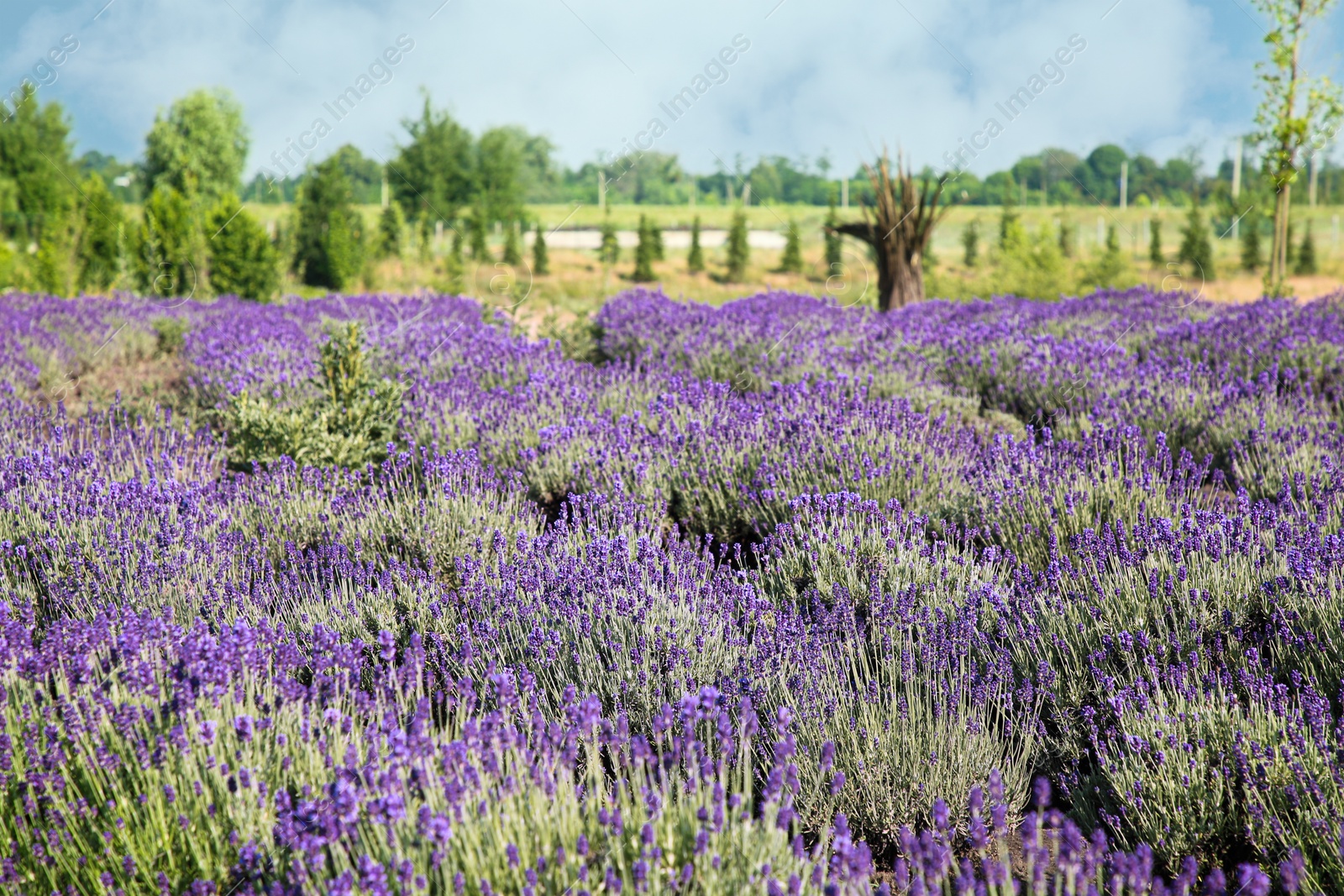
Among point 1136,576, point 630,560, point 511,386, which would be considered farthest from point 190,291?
point 1136,576

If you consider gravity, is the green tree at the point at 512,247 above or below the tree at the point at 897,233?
above

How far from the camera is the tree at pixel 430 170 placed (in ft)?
98.8

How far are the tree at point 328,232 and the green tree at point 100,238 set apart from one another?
17.2 feet

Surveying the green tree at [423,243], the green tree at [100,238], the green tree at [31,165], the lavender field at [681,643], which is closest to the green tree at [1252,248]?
the green tree at [423,243]

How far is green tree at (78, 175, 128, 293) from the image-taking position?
56.6ft

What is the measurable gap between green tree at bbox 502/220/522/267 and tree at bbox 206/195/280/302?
41.8 feet

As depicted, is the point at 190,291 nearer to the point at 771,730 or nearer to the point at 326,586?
the point at 326,586

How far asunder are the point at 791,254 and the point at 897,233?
24.2 metres

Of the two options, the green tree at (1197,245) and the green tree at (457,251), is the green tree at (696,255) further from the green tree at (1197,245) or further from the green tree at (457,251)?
the green tree at (1197,245)

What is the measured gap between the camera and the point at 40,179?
2989 cm

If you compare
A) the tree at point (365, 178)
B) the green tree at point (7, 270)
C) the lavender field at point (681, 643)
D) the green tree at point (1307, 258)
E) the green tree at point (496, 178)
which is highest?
the tree at point (365, 178)

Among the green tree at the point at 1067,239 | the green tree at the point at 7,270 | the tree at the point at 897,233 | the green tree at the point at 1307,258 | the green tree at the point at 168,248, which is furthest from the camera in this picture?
the green tree at the point at 1067,239

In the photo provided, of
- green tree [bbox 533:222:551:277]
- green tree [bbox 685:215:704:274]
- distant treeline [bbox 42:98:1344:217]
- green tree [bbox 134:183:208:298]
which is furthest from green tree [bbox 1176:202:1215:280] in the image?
green tree [bbox 134:183:208:298]

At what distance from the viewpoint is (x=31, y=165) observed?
31141 millimetres
